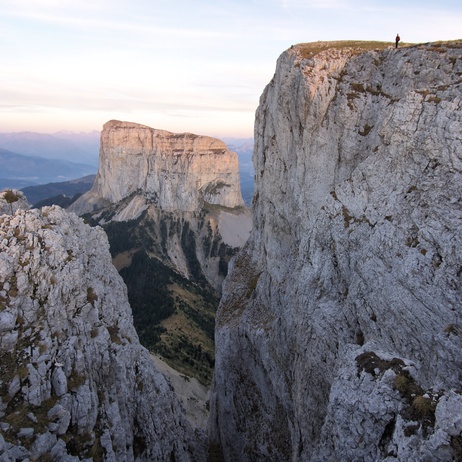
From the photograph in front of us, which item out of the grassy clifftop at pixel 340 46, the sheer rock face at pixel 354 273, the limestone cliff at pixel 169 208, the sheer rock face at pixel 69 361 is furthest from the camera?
the limestone cliff at pixel 169 208

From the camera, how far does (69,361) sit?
23.5 meters

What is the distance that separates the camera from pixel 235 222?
17088 centimetres

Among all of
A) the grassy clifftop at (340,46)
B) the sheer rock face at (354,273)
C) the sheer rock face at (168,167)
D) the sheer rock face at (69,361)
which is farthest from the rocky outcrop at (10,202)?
the sheer rock face at (168,167)

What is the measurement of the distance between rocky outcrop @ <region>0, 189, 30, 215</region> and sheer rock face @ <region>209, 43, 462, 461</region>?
2450cm

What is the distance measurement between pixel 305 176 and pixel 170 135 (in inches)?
5789

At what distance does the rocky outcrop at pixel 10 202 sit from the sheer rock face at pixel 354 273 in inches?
965

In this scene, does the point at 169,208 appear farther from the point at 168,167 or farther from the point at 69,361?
the point at 69,361

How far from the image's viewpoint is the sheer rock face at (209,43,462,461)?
49.1ft

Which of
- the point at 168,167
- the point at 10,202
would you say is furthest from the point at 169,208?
the point at 10,202

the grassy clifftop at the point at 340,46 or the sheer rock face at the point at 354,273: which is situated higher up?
the grassy clifftop at the point at 340,46

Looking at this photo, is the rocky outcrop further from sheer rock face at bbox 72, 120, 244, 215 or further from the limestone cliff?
sheer rock face at bbox 72, 120, 244, 215

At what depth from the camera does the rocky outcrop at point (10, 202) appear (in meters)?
33.3

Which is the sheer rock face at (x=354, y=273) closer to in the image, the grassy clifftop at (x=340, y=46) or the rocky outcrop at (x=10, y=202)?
the grassy clifftop at (x=340, y=46)

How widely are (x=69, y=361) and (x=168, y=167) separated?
487 ft
